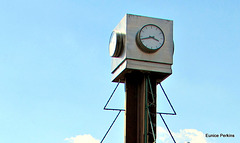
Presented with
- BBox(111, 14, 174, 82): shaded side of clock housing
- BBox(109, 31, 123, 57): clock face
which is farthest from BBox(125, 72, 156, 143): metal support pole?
BBox(109, 31, 123, 57): clock face

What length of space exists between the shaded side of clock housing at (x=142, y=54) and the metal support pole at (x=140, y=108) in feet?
2.06

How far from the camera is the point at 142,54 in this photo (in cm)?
3191

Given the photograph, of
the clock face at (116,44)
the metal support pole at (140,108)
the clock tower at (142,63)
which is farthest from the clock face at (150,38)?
the metal support pole at (140,108)

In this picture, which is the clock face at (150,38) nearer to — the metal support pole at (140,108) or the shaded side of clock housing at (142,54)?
the shaded side of clock housing at (142,54)

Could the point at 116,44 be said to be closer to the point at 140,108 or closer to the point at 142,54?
the point at 142,54

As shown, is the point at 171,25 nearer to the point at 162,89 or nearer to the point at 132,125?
the point at 162,89

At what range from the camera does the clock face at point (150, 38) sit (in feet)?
104

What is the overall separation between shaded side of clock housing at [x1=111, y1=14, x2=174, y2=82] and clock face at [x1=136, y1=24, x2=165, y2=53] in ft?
0.59

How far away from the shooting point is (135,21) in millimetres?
32188

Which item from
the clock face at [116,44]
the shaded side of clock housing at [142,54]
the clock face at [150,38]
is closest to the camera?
the shaded side of clock housing at [142,54]

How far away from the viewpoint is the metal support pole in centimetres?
3153

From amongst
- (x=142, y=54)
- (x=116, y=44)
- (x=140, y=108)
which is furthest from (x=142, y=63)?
(x=140, y=108)

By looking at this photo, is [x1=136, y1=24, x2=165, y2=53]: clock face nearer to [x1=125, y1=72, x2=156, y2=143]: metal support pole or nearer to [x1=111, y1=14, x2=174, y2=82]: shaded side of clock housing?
[x1=111, y1=14, x2=174, y2=82]: shaded side of clock housing

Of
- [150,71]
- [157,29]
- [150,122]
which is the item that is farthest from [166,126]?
[157,29]
